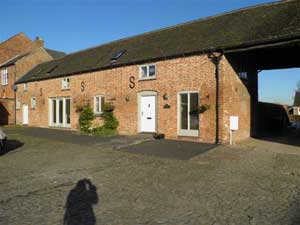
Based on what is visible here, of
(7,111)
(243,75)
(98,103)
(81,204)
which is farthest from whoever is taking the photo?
(7,111)

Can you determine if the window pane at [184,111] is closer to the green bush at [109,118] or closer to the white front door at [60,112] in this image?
the green bush at [109,118]

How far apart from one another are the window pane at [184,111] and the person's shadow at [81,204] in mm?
8179

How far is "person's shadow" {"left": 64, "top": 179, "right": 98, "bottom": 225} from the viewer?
4355mm

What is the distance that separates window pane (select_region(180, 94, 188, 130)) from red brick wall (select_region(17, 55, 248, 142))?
12.6 inches

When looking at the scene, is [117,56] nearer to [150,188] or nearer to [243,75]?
[243,75]

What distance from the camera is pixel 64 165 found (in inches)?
340

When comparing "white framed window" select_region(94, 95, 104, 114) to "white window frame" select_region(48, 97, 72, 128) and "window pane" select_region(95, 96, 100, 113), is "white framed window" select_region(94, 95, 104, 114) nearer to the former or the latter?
"window pane" select_region(95, 96, 100, 113)

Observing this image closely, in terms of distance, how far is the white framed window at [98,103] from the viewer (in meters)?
19.0

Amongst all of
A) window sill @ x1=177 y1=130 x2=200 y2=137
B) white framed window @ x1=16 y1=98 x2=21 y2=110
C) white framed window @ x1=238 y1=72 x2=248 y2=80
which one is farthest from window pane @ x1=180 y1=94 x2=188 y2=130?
white framed window @ x1=16 y1=98 x2=21 y2=110

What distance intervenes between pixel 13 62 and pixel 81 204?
30.7 m

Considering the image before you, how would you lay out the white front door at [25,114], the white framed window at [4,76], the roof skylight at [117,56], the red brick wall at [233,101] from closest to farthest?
the red brick wall at [233,101] < the roof skylight at [117,56] < the white front door at [25,114] < the white framed window at [4,76]

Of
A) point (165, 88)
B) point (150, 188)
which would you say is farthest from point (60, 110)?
point (150, 188)

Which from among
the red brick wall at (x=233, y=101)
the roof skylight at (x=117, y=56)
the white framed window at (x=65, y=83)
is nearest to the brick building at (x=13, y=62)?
the white framed window at (x=65, y=83)

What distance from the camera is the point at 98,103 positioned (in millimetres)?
19344
